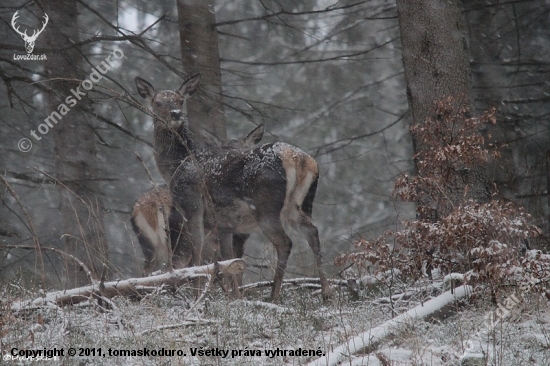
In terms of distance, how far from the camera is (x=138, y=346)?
4781 mm

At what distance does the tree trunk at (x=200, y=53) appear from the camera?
10.7 m

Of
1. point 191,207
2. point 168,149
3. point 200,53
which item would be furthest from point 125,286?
point 200,53

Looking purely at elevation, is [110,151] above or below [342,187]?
above

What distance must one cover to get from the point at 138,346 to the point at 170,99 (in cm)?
487

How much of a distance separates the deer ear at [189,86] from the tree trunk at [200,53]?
4.63ft

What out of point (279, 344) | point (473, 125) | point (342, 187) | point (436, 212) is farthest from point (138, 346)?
point (342, 187)

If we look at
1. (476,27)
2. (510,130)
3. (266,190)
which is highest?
(476,27)

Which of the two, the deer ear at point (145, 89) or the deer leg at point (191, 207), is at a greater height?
the deer ear at point (145, 89)

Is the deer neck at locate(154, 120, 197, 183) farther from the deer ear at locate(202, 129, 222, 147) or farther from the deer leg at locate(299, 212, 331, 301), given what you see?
the deer leg at locate(299, 212, 331, 301)

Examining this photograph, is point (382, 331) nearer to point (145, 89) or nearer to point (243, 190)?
point (243, 190)

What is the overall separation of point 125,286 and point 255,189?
2.49 meters

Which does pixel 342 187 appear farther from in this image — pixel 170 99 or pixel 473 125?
pixel 473 125

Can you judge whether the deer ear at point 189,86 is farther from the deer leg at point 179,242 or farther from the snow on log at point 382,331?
the snow on log at point 382,331

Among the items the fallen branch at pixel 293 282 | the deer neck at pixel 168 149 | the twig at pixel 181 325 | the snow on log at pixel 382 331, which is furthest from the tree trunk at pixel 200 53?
the snow on log at pixel 382 331
